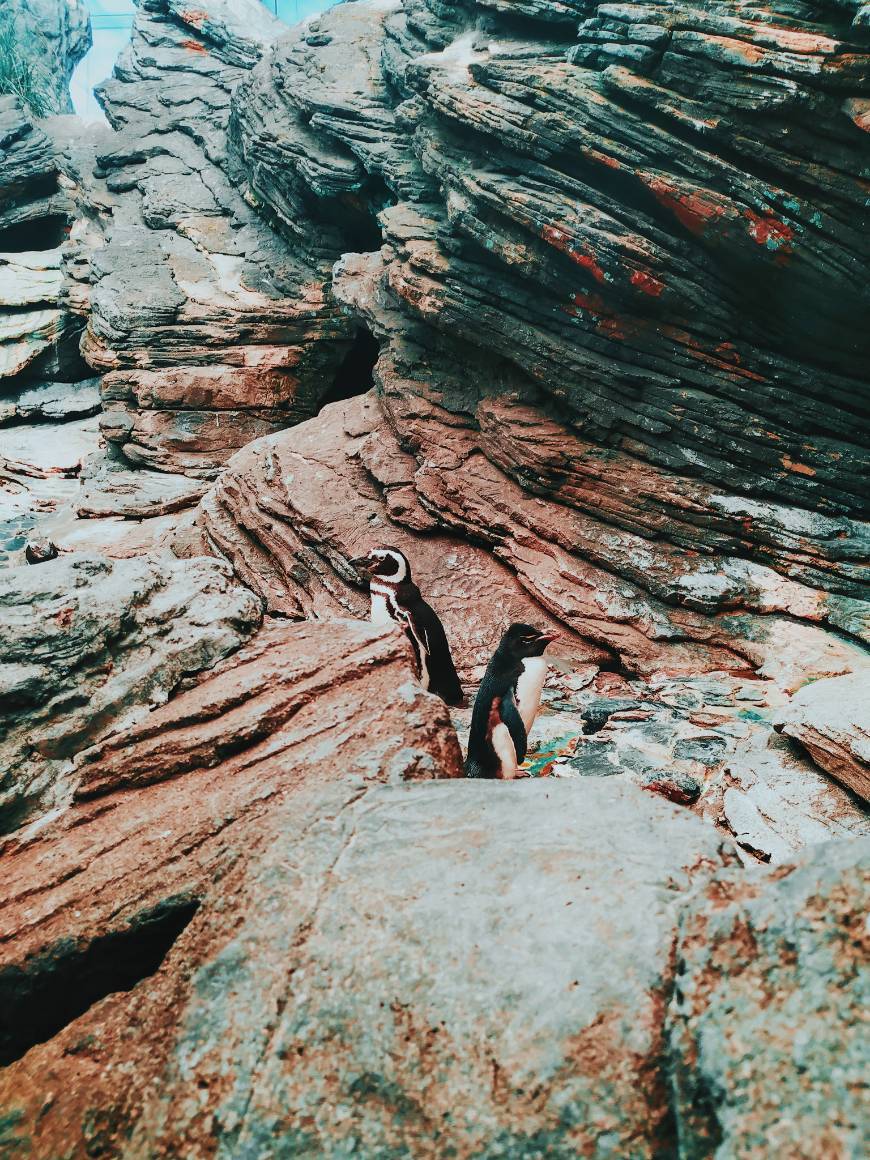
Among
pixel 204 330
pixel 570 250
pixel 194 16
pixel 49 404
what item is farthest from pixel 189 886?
pixel 194 16

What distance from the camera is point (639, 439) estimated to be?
27.1 ft

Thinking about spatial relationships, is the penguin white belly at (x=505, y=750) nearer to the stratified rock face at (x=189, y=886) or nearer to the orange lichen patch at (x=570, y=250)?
the stratified rock face at (x=189, y=886)

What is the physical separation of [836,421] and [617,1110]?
7.38 metres

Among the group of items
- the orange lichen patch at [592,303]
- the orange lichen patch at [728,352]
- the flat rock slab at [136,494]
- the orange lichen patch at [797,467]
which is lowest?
the flat rock slab at [136,494]

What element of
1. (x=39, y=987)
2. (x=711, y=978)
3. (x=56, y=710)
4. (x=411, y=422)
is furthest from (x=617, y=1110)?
(x=411, y=422)

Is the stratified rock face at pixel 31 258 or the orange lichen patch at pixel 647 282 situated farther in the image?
the stratified rock face at pixel 31 258

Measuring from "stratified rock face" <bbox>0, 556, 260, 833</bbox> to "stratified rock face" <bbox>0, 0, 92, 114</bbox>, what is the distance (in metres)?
25.2

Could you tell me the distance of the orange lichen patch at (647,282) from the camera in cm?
757

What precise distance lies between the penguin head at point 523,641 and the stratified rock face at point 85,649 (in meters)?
1.99

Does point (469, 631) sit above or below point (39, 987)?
below

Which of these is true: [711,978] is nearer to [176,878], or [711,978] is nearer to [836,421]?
[176,878]

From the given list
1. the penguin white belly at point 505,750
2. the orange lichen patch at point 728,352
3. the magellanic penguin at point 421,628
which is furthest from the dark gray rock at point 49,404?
the penguin white belly at point 505,750

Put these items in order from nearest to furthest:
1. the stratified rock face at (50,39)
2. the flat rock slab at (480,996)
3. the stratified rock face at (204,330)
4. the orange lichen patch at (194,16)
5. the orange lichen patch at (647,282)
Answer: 1. the flat rock slab at (480,996)
2. the orange lichen patch at (647,282)
3. the stratified rock face at (204,330)
4. the orange lichen patch at (194,16)
5. the stratified rock face at (50,39)

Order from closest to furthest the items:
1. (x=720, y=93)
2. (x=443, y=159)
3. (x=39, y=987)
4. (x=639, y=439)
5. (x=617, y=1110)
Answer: (x=617, y=1110) < (x=39, y=987) < (x=720, y=93) < (x=639, y=439) < (x=443, y=159)
